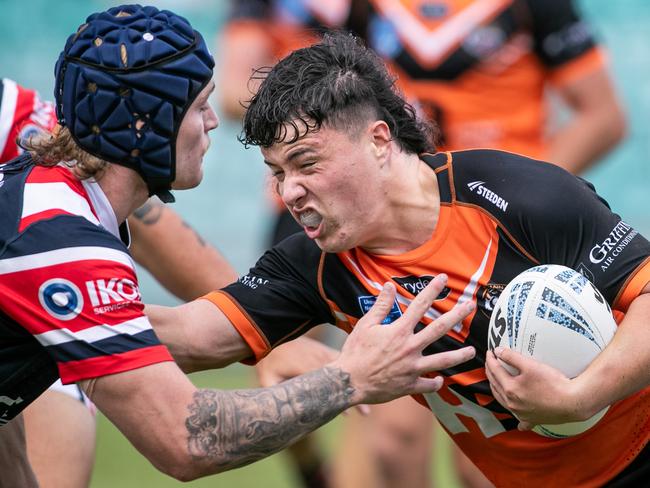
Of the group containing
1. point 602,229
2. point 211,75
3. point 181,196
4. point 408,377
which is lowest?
point 181,196

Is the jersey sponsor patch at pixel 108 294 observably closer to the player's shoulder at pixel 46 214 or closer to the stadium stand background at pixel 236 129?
the player's shoulder at pixel 46 214

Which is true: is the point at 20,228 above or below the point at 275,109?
below

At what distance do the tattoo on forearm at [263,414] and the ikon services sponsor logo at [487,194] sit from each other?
807 millimetres

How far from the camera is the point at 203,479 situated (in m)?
8.34

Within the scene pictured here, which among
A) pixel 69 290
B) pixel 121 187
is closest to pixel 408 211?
pixel 121 187

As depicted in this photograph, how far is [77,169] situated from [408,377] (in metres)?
1.27

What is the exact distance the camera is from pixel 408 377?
159 inches

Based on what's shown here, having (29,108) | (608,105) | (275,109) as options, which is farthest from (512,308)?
(608,105)

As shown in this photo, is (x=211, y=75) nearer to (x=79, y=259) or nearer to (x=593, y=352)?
(x=79, y=259)

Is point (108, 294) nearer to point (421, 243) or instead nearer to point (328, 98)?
point (328, 98)

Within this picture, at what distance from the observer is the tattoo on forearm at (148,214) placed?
5.56 meters

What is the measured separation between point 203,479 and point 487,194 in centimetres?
453

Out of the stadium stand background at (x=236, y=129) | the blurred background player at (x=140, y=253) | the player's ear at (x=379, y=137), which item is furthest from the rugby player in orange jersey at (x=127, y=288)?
the stadium stand background at (x=236, y=129)

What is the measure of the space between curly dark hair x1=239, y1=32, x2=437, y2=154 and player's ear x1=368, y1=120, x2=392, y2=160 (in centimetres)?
4
